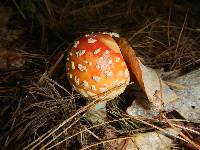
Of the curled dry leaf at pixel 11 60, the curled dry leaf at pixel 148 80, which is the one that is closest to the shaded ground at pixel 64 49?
the curled dry leaf at pixel 11 60

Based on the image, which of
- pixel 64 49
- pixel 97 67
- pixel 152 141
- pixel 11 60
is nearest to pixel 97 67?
pixel 97 67

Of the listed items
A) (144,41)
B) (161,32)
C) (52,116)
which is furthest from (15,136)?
(161,32)

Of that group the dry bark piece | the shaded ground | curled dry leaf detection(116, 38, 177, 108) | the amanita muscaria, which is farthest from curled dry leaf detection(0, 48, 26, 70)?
the dry bark piece

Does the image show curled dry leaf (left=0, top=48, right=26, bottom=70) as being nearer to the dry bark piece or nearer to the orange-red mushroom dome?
the orange-red mushroom dome

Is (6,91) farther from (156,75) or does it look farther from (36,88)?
(156,75)

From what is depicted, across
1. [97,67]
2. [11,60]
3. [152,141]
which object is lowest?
[152,141]

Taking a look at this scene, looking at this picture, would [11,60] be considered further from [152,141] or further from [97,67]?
[152,141]
